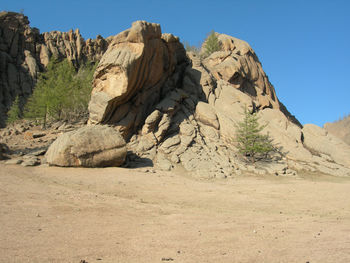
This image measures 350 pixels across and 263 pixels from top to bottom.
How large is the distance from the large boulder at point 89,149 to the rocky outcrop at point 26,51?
2873 cm

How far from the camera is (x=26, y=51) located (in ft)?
140

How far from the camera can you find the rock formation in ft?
52.1

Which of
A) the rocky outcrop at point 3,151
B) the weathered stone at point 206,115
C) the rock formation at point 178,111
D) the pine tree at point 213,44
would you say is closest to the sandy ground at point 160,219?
the rocky outcrop at point 3,151

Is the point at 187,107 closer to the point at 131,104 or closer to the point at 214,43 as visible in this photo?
the point at 131,104

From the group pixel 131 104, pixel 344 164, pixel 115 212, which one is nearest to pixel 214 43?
pixel 131 104

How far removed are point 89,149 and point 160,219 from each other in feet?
24.2

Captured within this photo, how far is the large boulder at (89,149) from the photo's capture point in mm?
12297

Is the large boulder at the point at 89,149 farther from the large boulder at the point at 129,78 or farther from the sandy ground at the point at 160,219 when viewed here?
the large boulder at the point at 129,78

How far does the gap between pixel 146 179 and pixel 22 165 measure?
20.0ft

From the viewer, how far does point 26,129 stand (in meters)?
19.8

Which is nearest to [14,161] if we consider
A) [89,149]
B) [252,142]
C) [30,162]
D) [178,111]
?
[30,162]

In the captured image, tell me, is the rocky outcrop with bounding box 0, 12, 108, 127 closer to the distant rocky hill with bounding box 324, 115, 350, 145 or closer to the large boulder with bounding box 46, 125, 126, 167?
the large boulder with bounding box 46, 125, 126, 167

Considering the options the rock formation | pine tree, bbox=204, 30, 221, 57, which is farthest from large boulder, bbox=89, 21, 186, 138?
pine tree, bbox=204, 30, 221, 57

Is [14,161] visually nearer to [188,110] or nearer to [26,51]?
[188,110]
